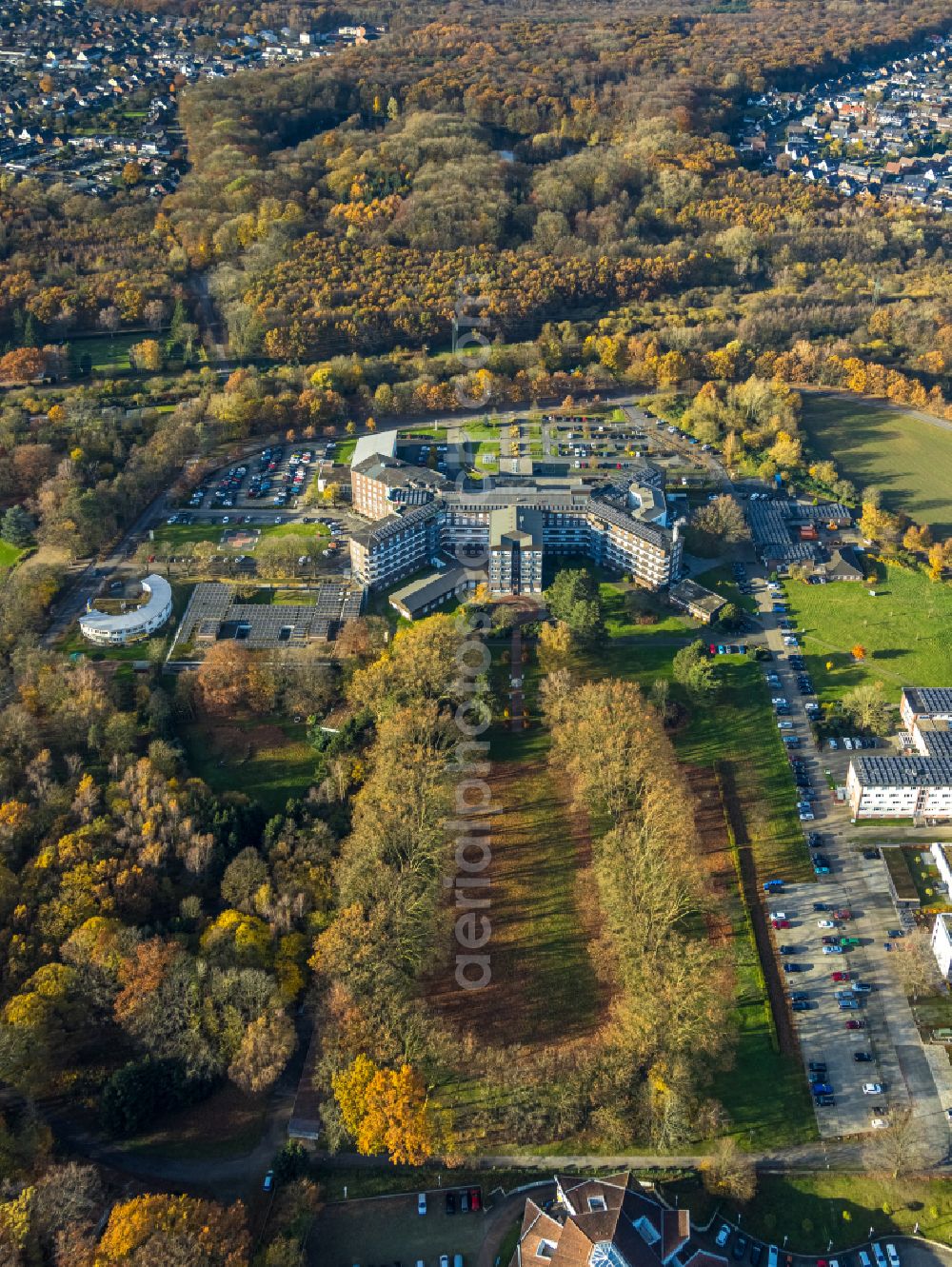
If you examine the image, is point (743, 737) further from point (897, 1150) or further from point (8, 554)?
point (8, 554)

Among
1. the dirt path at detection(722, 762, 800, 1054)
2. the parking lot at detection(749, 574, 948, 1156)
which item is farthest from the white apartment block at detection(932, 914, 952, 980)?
the dirt path at detection(722, 762, 800, 1054)

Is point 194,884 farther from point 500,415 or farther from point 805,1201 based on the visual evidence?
point 500,415

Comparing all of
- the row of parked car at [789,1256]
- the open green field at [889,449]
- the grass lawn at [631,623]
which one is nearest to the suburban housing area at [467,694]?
the row of parked car at [789,1256]

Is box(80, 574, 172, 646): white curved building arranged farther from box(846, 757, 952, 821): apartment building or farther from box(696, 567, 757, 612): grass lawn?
box(846, 757, 952, 821): apartment building

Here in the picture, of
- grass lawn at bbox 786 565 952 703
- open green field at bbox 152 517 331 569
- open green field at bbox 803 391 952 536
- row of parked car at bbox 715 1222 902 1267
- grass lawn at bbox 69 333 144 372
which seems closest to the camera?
row of parked car at bbox 715 1222 902 1267

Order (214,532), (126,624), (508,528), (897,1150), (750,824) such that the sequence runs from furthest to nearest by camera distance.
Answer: (214,532) < (508,528) < (126,624) < (750,824) < (897,1150)

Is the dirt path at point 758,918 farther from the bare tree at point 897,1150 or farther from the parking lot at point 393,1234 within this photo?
the parking lot at point 393,1234

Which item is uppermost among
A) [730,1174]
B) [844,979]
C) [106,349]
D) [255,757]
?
[106,349]

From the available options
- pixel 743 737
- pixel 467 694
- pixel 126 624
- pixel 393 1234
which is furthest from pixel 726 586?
pixel 393 1234
